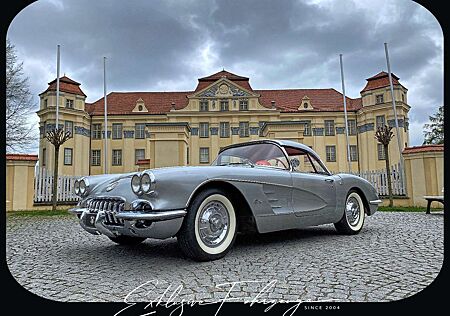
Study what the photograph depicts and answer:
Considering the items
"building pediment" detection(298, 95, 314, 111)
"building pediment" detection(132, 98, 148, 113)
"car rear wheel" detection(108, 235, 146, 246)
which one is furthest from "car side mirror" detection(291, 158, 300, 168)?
"building pediment" detection(132, 98, 148, 113)

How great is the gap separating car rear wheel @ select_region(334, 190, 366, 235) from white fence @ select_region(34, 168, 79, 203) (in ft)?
28.6

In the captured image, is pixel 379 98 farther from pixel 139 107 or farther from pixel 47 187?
pixel 47 187

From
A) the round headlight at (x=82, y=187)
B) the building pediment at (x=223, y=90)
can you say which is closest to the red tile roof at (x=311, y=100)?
the building pediment at (x=223, y=90)

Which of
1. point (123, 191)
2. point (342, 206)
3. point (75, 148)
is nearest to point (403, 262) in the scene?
point (342, 206)

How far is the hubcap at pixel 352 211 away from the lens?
426cm

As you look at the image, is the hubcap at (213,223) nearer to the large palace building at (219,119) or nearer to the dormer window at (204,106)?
the large palace building at (219,119)

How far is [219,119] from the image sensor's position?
3095 centimetres

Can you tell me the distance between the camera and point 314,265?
8.42 ft

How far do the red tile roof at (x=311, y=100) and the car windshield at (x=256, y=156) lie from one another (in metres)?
28.0

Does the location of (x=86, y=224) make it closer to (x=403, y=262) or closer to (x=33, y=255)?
(x=33, y=255)

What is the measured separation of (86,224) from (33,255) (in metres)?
0.75

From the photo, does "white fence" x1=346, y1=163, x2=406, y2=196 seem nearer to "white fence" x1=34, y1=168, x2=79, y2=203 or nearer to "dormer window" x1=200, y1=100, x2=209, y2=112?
"white fence" x1=34, y1=168, x2=79, y2=203

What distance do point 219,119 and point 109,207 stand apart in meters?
28.5

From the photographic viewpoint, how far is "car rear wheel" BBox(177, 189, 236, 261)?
8.51 ft
